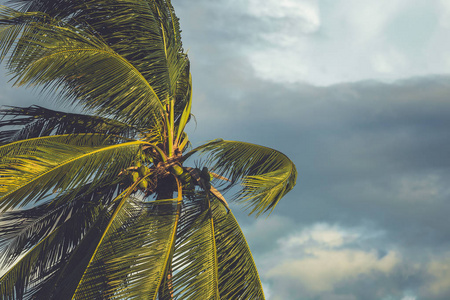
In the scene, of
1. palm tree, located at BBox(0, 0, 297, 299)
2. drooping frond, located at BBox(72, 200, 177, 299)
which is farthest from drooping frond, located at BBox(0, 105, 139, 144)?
drooping frond, located at BBox(72, 200, 177, 299)

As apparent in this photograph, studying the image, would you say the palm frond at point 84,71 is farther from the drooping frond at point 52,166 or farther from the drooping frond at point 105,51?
the drooping frond at point 52,166

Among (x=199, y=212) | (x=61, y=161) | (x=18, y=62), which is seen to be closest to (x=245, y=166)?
(x=199, y=212)

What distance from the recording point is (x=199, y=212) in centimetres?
824

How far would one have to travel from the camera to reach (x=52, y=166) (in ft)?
23.9

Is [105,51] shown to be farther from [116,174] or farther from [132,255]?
[132,255]

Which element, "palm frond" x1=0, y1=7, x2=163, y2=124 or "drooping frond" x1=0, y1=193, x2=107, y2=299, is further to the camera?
"drooping frond" x1=0, y1=193, x2=107, y2=299

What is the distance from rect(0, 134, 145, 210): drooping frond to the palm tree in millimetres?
17

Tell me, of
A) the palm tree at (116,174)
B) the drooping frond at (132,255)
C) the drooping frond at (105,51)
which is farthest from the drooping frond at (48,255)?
the drooping frond at (105,51)

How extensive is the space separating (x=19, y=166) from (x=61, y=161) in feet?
1.83

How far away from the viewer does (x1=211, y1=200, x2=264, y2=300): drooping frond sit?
809 centimetres

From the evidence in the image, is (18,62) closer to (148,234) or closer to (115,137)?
(115,137)

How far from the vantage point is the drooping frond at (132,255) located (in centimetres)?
701

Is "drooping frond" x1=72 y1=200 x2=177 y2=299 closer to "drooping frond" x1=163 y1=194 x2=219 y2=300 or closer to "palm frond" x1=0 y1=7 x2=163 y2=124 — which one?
"drooping frond" x1=163 y1=194 x2=219 y2=300

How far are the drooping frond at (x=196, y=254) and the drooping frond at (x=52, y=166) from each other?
1.25 metres
